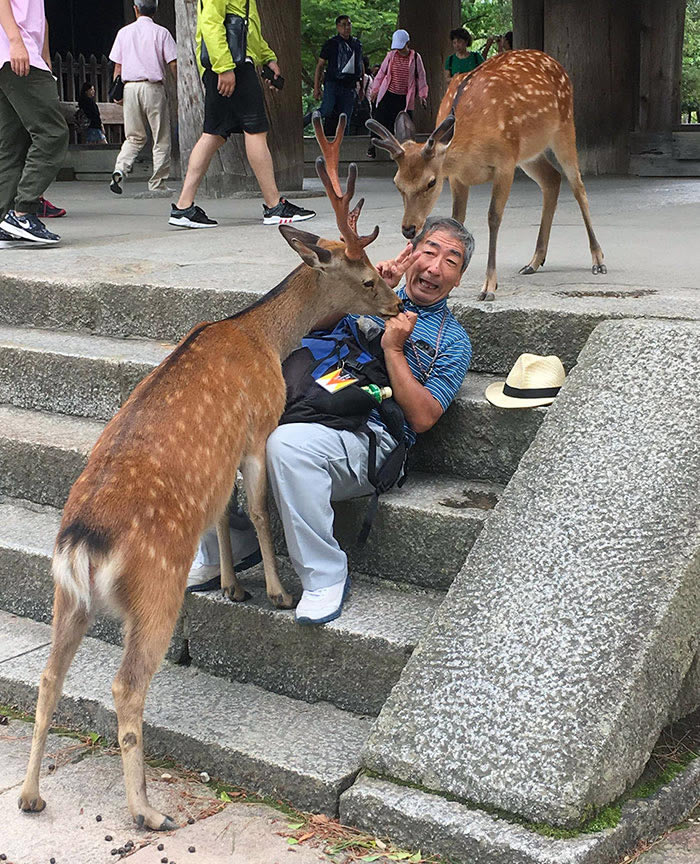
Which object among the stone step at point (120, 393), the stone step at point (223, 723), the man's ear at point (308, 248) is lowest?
the stone step at point (223, 723)

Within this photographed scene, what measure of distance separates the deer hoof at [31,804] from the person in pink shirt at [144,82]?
908cm

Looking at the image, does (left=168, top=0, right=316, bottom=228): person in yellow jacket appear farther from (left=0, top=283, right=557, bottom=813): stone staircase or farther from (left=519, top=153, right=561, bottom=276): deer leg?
(left=0, top=283, right=557, bottom=813): stone staircase

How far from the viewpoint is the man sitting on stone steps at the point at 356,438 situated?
3.85 metres

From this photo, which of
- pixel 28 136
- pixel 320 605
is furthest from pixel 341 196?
pixel 28 136

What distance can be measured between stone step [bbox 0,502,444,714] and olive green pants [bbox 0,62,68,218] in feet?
12.6

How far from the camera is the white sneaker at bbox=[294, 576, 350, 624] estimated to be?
12.4ft

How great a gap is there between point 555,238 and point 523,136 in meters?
1.59

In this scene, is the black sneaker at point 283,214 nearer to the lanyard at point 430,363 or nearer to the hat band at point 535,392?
the lanyard at point 430,363

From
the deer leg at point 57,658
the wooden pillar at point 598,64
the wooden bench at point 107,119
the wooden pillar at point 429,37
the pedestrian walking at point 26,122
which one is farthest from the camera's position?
the wooden pillar at point 429,37

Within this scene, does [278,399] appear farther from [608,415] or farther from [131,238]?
[131,238]

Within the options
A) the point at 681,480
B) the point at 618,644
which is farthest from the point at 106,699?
the point at 681,480

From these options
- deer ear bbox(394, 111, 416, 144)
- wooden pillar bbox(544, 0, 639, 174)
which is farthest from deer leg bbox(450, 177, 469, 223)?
wooden pillar bbox(544, 0, 639, 174)

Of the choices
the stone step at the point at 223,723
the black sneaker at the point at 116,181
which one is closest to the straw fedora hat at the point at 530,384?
the stone step at the point at 223,723

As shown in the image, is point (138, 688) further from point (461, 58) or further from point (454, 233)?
point (461, 58)
